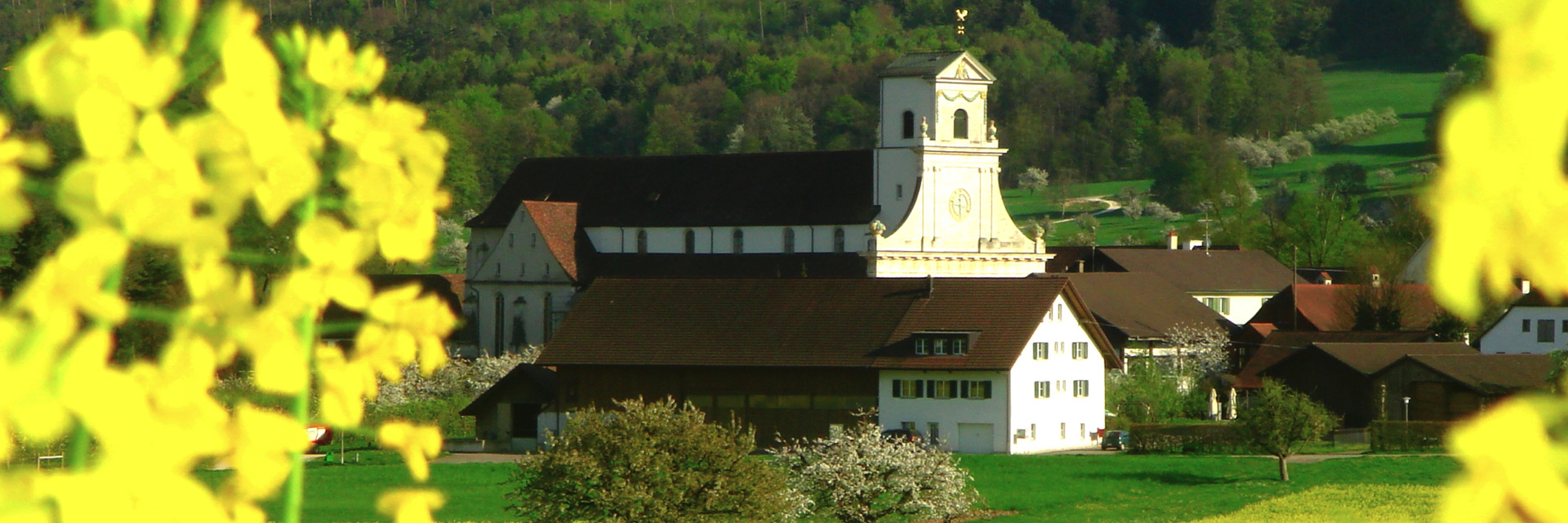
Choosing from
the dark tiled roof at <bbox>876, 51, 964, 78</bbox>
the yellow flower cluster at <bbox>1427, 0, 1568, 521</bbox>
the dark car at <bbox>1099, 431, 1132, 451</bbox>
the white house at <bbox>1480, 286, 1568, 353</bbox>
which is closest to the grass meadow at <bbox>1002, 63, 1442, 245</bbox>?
the dark tiled roof at <bbox>876, 51, 964, 78</bbox>

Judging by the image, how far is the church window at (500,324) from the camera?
251ft

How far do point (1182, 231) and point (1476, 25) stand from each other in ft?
377

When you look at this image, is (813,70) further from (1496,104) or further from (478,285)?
(1496,104)

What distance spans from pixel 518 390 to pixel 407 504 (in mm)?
54416

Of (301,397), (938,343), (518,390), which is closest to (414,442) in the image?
(301,397)

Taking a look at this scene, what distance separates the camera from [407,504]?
2506 millimetres

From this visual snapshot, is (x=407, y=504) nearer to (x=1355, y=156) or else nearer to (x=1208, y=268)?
(x=1208, y=268)

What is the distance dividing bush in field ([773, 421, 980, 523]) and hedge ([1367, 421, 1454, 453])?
17.3m

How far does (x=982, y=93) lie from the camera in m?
73.6

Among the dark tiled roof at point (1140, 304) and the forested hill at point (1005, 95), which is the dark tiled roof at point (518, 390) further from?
the forested hill at point (1005, 95)

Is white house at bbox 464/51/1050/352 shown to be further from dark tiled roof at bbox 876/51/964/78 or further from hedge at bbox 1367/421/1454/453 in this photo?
hedge at bbox 1367/421/1454/453

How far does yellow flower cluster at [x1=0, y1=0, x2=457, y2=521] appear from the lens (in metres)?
1.89

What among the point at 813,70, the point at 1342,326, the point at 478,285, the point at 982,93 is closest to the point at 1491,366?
the point at 1342,326

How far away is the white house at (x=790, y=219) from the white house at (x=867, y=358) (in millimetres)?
14301
